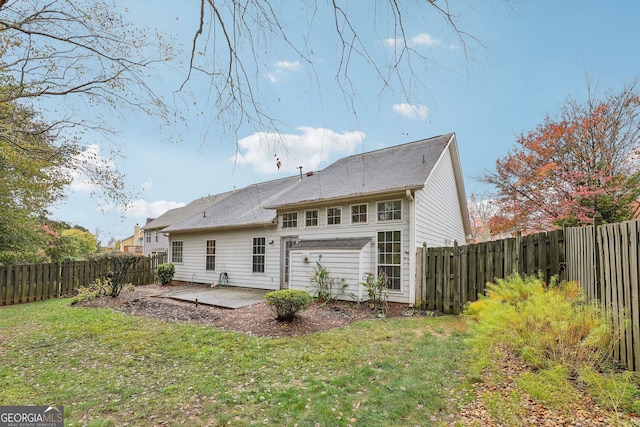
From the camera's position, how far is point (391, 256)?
8.58 metres

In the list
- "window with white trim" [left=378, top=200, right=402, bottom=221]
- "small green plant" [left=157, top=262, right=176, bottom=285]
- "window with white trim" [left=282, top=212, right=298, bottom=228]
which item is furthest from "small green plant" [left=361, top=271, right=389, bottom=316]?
"small green plant" [left=157, top=262, right=176, bottom=285]

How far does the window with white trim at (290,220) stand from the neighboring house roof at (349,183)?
1.27 ft

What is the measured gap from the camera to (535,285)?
468 cm

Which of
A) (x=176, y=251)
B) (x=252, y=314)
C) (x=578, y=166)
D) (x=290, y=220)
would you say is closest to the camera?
(x=252, y=314)

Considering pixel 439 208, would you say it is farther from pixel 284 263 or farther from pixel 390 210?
pixel 284 263

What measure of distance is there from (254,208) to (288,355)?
30.4ft

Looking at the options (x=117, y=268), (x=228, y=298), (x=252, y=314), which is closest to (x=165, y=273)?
(x=117, y=268)

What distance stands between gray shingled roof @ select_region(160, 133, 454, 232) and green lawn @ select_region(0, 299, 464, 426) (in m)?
3.44

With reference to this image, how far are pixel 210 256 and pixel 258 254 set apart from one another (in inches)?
122

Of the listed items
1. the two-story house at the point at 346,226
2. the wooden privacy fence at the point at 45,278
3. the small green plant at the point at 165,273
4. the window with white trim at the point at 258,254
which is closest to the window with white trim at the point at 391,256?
the two-story house at the point at 346,226

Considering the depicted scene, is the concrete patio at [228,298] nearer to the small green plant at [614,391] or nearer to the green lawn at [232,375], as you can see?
the green lawn at [232,375]

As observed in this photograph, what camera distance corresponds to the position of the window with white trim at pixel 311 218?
10264 millimetres

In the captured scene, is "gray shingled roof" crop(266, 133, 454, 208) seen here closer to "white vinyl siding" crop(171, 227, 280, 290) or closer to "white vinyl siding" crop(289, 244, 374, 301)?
"white vinyl siding" crop(289, 244, 374, 301)

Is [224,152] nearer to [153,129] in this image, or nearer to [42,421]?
[153,129]
